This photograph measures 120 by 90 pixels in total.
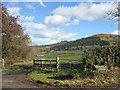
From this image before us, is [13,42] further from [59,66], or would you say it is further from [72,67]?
[72,67]

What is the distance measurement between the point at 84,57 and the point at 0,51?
1520 centimetres

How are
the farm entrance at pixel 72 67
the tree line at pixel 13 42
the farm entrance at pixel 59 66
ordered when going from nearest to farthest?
the farm entrance at pixel 72 67
the farm entrance at pixel 59 66
the tree line at pixel 13 42

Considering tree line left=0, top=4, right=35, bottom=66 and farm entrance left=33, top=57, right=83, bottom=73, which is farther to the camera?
tree line left=0, top=4, right=35, bottom=66

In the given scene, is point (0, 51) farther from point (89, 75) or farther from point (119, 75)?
point (119, 75)

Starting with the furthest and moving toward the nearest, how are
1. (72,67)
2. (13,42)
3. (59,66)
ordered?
(13,42)
(59,66)
(72,67)

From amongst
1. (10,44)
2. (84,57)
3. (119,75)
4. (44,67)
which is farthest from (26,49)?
(119,75)

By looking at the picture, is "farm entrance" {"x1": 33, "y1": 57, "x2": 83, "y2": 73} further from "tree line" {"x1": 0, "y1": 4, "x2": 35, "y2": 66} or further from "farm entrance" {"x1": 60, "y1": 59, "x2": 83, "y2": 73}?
"tree line" {"x1": 0, "y1": 4, "x2": 35, "y2": 66}

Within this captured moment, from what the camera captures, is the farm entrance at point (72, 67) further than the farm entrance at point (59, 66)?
No

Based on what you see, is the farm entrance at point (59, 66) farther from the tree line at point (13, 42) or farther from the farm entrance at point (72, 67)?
the tree line at point (13, 42)

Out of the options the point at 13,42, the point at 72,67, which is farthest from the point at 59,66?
the point at 13,42

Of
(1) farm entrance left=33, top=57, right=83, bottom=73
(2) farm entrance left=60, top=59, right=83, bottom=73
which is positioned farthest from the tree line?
(2) farm entrance left=60, top=59, right=83, bottom=73

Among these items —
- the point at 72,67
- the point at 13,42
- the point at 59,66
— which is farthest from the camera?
the point at 13,42

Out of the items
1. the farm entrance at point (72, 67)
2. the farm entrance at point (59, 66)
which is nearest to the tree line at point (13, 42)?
the farm entrance at point (59, 66)

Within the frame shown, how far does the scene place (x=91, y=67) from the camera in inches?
360
